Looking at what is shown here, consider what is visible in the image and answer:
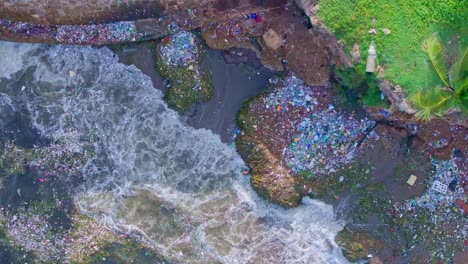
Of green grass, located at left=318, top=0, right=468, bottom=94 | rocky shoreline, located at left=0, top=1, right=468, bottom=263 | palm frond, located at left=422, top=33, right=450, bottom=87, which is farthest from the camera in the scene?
rocky shoreline, located at left=0, top=1, right=468, bottom=263

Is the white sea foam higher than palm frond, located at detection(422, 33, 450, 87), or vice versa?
palm frond, located at detection(422, 33, 450, 87)

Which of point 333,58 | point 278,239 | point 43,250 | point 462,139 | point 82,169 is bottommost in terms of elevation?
point 43,250

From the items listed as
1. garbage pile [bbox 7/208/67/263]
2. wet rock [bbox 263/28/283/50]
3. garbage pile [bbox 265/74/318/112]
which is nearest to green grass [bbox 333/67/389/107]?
garbage pile [bbox 265/74/318/112]

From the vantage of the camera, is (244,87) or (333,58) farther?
(244,87)

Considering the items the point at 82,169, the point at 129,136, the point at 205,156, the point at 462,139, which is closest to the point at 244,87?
the point at 205,156

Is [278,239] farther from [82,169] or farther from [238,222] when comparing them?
[82,169]

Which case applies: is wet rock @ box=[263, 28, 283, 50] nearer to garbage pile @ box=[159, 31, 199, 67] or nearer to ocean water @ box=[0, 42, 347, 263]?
garbage pile @ box=[159, 31, 199, 67]

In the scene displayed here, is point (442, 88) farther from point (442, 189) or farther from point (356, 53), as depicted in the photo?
point (442, 189)
